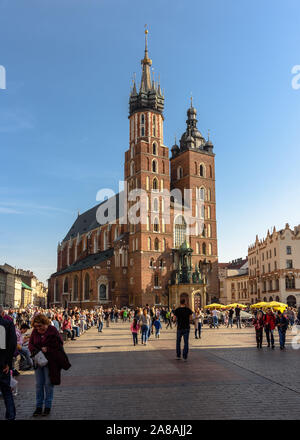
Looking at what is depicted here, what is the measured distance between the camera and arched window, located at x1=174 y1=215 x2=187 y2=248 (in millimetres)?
61188

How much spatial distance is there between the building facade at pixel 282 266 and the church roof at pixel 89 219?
23109mm

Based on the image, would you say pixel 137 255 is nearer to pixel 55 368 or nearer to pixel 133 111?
pixel 133 111

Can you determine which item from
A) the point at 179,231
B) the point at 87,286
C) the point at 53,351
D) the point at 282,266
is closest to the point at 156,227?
the point at 179,231

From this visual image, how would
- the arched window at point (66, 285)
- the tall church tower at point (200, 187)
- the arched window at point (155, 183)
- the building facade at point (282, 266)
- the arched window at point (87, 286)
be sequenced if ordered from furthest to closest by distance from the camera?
1. the arched window at point (66, 285)
2. the arched window at point (87, 286)
3. the tall church tower at point (200, 187)
4. the arched window at point (155, 183)
5. the building facade at point (282, 266)

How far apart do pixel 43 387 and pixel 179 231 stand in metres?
55.6

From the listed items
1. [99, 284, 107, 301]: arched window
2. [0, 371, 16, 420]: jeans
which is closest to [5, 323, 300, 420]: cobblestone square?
[0, 371, 16, 420]: jeans

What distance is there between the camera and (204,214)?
2520 inches

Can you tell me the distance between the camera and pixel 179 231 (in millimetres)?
61844

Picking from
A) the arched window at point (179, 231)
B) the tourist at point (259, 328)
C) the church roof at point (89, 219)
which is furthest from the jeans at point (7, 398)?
the church roof at point (89, 219)

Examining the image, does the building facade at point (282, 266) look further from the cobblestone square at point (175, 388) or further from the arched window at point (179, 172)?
the cobblestone square at point (175, 388)

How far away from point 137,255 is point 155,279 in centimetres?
402

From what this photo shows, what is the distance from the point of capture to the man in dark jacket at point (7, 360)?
580cm

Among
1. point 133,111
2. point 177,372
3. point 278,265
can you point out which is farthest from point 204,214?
point 177,372

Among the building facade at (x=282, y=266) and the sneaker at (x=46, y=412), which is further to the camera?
the building facade at (x=282, y=266)
